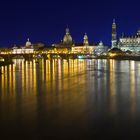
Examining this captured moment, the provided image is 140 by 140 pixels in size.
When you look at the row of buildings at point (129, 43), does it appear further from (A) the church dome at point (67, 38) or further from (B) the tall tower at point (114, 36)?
(A) the church dome at point (67, 38)

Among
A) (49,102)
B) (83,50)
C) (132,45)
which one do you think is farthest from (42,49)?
(49,102)

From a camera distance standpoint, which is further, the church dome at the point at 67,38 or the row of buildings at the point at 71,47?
the church dome at the point at 67,38

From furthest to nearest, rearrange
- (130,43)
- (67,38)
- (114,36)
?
(67,38)
(114,36)
(130,43)

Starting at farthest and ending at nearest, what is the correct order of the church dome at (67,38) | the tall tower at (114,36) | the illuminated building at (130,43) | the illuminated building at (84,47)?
the church dome at (67,38), the tall tower at (114,36), the illuminated building at (84,47), the illuminated building at (130,43)

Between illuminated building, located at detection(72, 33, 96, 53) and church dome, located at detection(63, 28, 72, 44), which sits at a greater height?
church dome, located at detection(63, 28, 72, 44)

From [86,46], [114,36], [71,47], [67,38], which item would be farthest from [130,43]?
[67,38]

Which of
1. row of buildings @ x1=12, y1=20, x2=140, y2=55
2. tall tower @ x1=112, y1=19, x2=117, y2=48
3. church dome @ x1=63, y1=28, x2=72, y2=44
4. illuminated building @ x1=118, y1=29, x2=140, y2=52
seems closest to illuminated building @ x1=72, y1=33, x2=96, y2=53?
row of buildings @ x1=12, y1=20, x2=140, y2=55

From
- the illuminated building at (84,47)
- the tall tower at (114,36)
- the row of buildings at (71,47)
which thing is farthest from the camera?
the tall tower at (114,36)

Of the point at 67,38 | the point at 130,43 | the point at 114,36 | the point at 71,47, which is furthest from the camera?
the point at 67,38

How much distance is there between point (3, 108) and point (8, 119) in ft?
6.10

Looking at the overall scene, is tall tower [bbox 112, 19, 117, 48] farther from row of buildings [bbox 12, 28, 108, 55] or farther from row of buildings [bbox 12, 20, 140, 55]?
row of buildings [bbox 12, 28, 108, 55]

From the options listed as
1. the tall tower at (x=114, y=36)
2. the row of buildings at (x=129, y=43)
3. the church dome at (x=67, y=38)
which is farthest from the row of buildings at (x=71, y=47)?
the row of buildings at (x=129, y=43)

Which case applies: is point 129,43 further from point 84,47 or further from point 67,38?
point 67,38

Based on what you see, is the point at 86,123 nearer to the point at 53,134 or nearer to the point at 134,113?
the point at 53,134
